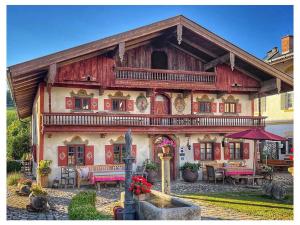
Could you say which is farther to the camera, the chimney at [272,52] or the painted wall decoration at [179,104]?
the chimney at [272,52]

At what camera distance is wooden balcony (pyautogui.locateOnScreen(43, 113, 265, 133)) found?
643 inches

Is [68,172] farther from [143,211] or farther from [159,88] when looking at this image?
[143,211]

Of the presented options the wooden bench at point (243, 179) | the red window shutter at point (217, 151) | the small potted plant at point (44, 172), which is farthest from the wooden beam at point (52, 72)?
the red window shutter at point (217, 151)

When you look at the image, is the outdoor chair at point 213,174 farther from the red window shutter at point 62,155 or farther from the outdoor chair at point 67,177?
the red window shutter at point 62,155

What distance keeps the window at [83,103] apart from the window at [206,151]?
665cm

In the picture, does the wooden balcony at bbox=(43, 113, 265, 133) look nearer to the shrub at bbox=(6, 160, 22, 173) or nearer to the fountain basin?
the shrub at bbox=(6, 160, 22, 173)

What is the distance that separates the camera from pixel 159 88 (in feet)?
60.4

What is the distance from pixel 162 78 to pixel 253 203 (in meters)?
8.44

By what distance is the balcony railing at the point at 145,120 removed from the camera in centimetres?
1642

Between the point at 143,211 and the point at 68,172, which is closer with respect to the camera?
the point at 143,211

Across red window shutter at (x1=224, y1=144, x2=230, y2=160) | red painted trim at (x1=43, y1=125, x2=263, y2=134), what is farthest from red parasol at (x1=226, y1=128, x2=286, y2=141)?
red window shutter at (x1=224, y1=144, x2=230, y2=160)

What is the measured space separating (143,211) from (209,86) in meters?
11.9
